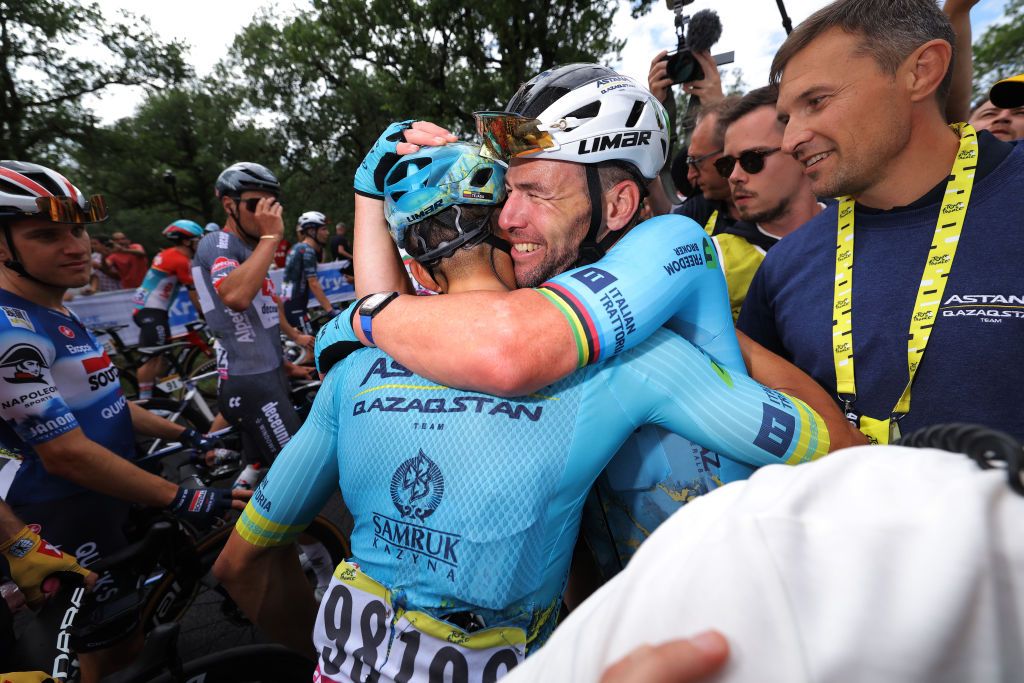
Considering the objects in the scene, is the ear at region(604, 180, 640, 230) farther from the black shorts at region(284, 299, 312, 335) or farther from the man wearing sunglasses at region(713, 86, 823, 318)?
the black shorts at region(284, 299, 312, 335)

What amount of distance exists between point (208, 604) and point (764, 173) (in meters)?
5.53

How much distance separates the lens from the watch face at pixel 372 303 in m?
1.56

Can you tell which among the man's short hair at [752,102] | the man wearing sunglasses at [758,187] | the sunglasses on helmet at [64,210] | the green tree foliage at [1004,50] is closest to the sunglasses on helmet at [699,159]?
the man's short hair at [752,102]

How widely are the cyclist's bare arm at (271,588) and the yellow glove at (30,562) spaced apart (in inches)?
28.6

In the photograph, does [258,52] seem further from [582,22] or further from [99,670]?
[99,670]

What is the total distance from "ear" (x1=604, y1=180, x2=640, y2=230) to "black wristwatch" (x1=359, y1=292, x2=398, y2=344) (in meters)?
1.07

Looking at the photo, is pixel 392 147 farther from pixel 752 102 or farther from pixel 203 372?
pixel 203 372

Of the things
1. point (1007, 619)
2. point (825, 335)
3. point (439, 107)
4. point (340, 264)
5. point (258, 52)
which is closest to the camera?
point (1007, 619)

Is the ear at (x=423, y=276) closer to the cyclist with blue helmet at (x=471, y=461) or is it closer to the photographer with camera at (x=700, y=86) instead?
the cyclist with blue helmet at (x=471, y=461)

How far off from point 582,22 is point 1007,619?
23218 mm

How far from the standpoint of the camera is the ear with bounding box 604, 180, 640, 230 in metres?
2.08

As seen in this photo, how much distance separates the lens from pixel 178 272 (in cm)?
772

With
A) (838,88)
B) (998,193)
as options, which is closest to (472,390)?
(838,88)

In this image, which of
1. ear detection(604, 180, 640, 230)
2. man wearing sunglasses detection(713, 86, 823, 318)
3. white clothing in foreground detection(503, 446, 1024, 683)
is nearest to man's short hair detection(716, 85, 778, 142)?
man wearing sunglasses detection(713, 86, 823, 318)
